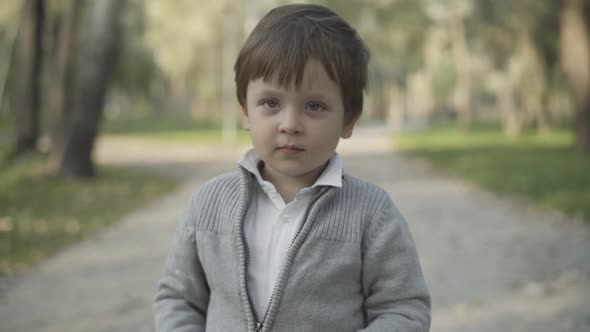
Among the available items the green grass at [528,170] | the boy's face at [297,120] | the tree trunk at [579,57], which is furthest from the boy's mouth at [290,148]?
the tree trunk at [579,57]

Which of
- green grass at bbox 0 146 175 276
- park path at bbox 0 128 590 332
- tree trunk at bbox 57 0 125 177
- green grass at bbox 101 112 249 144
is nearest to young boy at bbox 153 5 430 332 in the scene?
park path at bbox 0 128 590 332

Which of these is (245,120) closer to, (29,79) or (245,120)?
(245,120)

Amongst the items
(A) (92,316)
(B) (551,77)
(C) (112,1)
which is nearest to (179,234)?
(A) (92,316)

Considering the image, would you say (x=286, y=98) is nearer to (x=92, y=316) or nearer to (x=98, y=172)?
(x=92, y=316)

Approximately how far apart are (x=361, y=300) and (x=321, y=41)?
679mm

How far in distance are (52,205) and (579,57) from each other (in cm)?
1196

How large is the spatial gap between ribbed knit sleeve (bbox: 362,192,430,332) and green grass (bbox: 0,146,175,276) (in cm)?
413

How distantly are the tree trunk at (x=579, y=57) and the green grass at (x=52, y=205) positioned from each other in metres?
9.39

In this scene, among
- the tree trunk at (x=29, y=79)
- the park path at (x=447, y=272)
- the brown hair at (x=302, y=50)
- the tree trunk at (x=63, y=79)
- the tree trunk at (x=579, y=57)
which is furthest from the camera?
the tree trunk at (x=579, y=57)

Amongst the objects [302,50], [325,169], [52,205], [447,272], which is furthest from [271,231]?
[52,205]

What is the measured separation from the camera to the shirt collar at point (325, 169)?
5.69 feet

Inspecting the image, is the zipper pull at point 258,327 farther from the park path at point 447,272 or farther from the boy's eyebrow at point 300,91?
the park path at point 447,272

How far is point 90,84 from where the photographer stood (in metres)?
10.4

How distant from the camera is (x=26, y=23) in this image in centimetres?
1395
